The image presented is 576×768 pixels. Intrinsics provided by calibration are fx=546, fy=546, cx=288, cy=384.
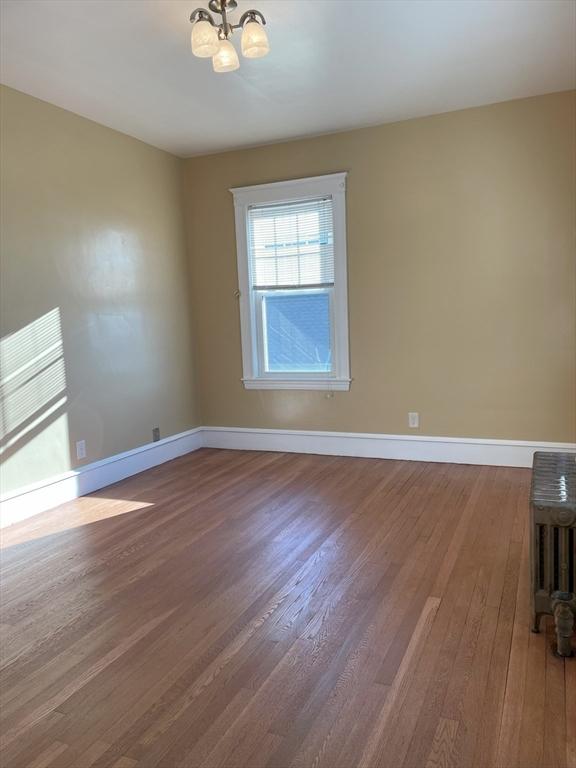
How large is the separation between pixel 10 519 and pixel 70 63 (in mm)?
2659

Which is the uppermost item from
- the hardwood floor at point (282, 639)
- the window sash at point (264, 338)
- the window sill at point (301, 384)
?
the window sash at point (264, 338)

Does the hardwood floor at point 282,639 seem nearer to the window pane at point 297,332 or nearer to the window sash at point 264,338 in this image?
the window sash at point 264,338

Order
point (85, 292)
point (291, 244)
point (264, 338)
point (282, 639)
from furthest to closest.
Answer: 1. point (264, 338)
2. point (291, 244)
3. point (85, 292)
4. point (282, 639)

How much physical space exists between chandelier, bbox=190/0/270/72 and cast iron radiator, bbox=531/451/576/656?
216cm

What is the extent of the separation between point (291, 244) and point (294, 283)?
1.07 ft

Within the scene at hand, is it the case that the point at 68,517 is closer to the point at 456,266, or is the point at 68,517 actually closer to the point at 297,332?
the point at 297,332

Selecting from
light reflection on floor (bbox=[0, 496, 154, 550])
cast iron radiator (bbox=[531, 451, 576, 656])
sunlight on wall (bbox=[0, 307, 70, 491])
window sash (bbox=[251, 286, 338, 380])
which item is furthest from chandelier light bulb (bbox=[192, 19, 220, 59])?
light reflection on floor (bbox=[0, 496, 154, 550])

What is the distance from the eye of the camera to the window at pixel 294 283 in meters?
4.45

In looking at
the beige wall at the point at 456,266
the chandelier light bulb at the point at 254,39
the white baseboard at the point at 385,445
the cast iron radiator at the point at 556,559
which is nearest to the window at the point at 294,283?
the beige wall at the point at 456,266

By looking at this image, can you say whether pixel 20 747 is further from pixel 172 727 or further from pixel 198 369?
pixel 198 369

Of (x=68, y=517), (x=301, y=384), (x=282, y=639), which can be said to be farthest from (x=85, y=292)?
(x=282, y=639)

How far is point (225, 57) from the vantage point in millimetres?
2445

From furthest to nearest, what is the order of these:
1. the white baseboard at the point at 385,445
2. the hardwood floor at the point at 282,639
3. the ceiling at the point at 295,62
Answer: the white baseboard at the point at 385,445 → the ceiling at the point at 295,62 → the hardwood floor at the point at 282,639

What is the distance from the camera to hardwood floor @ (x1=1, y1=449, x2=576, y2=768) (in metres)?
1.51
